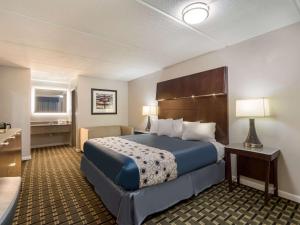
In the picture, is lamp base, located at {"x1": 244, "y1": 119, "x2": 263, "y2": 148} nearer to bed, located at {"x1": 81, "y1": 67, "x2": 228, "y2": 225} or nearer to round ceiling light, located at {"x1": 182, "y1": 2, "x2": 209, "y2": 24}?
bed, located at {"x1": 81, "y1": 67, "x2": 228, "y2": 225}

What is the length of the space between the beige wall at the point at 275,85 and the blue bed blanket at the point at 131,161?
800 millimetres

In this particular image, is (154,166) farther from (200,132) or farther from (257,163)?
(257,163)

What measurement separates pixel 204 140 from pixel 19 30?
329 cm

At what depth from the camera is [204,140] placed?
9.61ft

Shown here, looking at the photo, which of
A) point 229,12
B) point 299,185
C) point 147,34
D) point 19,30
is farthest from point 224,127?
point 19,30

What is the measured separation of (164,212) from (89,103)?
4180mm

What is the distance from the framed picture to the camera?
5423mm

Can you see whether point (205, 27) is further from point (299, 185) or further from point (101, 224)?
point (101, 224)

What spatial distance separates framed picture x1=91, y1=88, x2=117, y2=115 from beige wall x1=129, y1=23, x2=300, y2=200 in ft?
12.2

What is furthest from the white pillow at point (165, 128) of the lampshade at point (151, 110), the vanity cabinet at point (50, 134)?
the vanity cabinet at point (50, 134)

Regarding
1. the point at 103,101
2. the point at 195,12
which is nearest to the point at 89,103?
the point at 103,101

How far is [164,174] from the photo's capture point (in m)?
2.02

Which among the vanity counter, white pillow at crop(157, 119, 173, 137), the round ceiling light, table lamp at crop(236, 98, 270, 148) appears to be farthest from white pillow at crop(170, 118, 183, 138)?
the vanity counter

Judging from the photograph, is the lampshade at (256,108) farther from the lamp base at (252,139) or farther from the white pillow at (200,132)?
the white pillow at (200,132)
